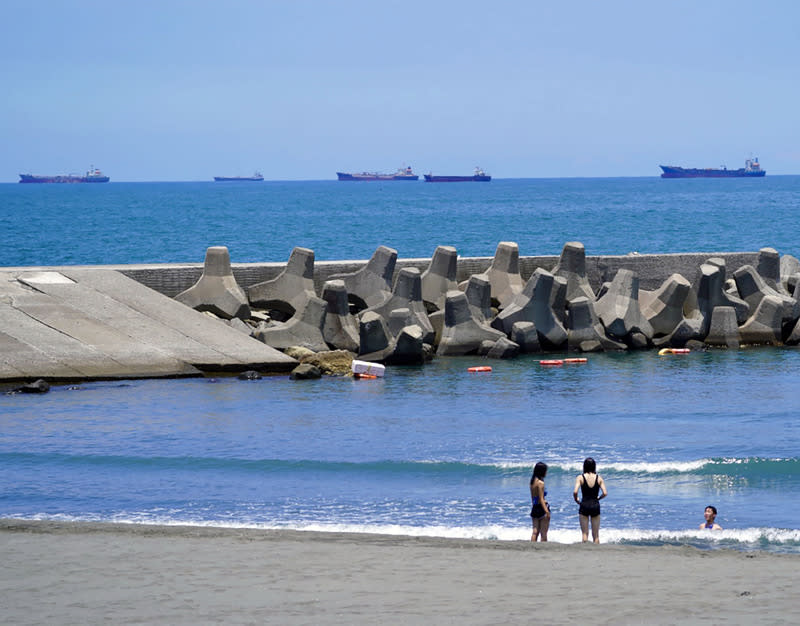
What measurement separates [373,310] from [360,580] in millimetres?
12480

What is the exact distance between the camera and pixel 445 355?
20.3 metres

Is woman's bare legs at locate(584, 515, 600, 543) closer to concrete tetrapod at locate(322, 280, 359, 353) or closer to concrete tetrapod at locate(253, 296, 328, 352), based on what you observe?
concrete tetrapod at locate(253, 296, 328, 352)

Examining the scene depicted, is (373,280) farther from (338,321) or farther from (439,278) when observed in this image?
(338,321)

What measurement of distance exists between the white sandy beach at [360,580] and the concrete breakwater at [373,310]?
855 cm

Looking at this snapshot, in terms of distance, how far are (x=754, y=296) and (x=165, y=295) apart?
10288mm

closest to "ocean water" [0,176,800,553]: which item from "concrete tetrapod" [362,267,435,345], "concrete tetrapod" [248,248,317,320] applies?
"concrete tetrapod" [362,267,435,345]

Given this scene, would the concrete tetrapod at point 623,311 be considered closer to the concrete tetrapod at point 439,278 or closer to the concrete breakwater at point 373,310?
the concrete breakwater at point 373,310

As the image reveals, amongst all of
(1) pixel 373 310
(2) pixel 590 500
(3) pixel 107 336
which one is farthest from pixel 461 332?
(2) pixel 590 500

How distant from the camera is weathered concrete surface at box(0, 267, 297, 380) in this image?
1731 centimetres

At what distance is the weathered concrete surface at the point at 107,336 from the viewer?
17312 millimetres

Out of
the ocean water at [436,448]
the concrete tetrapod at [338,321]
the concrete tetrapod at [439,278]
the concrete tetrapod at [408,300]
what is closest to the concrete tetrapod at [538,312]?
the ocean water at [436,448]

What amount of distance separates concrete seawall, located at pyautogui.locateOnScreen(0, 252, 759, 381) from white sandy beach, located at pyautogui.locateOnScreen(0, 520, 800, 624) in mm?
7734

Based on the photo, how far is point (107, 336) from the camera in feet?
59.9

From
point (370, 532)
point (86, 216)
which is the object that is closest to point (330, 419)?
point (370, 532)
